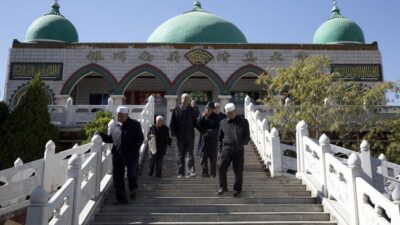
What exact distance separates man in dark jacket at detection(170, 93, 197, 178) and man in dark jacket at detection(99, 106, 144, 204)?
1.61 m

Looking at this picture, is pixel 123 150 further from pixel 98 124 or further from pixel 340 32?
pixel 340 32

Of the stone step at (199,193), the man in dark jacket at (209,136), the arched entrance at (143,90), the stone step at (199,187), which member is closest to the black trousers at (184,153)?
the man in dark jacket at (209,136)

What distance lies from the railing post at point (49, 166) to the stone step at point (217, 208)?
240 cm

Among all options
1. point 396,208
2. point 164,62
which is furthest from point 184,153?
point 164,62

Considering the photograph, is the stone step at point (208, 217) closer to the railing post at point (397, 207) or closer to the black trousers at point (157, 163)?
the railing post at point (397, 207)

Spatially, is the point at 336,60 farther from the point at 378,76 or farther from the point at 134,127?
the point at 134,127

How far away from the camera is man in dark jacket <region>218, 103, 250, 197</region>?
21.4 ft

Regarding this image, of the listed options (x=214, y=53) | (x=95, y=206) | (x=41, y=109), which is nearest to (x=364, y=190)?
(x=95, y=206)

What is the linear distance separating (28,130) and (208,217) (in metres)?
8.82

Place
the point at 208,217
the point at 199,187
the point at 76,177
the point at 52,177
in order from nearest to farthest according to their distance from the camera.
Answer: the point at 76,177 → the point at 208,217 → the point at 199,187 → the point at 52,177

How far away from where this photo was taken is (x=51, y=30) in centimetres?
2081

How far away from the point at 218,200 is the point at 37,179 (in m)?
3.68

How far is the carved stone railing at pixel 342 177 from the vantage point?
4.68 metres

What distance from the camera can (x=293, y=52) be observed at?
19562 mm
